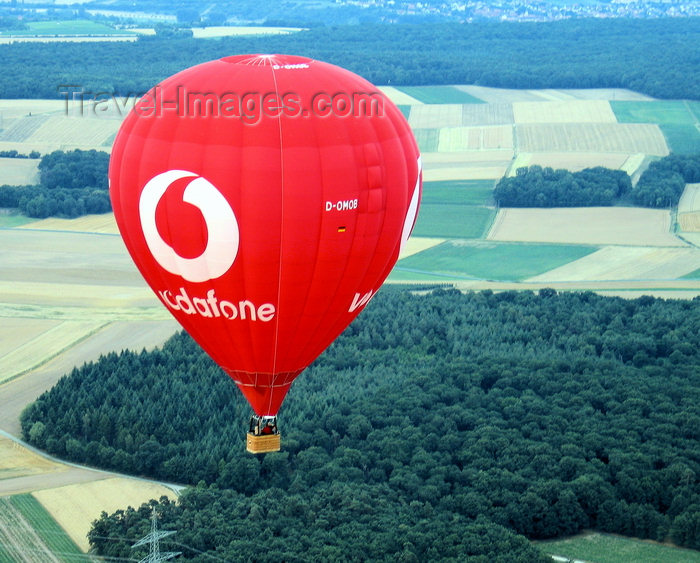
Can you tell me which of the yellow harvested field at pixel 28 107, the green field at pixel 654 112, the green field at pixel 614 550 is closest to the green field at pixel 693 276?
the green field at pixel 614 550

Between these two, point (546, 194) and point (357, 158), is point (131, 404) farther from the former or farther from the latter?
point (546, 194)

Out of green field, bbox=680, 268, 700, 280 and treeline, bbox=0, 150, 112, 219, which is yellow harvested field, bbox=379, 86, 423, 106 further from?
green field, bbox=680, 268, 700, 280

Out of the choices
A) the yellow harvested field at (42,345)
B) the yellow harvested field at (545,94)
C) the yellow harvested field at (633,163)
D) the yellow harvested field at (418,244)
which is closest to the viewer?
the yellow harvested field at (42,345)

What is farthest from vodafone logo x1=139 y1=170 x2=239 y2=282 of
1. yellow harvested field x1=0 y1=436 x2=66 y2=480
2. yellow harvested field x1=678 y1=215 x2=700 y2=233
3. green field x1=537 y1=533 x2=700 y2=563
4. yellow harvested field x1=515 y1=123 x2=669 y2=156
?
yellow harvested field x1=515 y1=123 x2=669 y2=156

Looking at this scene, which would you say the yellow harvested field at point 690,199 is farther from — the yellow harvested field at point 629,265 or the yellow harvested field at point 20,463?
the yellow harvested field at point 20,463

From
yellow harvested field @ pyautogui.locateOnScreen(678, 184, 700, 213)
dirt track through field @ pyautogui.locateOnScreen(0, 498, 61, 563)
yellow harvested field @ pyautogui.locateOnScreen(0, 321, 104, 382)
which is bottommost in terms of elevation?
dirt track through field @ pyautogui.locateOnScreen(0, 498, 61, 563)

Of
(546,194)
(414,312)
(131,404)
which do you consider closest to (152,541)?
(131,404)

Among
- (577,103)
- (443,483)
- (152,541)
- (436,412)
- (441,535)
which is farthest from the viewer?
(577,103)
